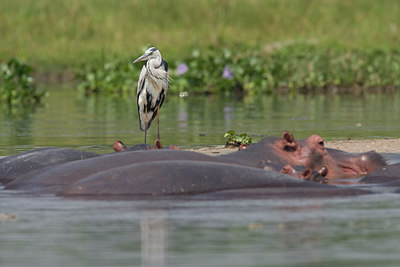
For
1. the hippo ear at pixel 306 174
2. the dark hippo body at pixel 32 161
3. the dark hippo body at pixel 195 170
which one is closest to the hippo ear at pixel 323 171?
the dark hippo body at pixel 195 170

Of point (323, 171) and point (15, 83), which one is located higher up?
point (15, 83)

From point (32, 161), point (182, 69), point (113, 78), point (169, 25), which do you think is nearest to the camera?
point (32, 161)

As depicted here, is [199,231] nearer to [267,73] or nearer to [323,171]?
[323,171]

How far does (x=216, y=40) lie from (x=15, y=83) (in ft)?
43.5

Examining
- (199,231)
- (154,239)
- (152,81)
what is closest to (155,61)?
(152,81)

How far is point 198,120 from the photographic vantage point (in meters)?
15.6

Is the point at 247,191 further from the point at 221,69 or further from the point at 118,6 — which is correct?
the point at 118,6

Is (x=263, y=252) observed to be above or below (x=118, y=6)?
below

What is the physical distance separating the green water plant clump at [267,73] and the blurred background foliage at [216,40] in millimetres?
28

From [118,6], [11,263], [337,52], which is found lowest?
[11,263]

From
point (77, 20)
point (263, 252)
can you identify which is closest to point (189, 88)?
point (77, 20)

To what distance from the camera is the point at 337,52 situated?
85.8ft

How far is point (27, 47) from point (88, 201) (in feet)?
104

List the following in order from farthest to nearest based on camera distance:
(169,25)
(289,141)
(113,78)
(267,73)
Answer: (169,25), (113,78), (267,73), (289,141)
